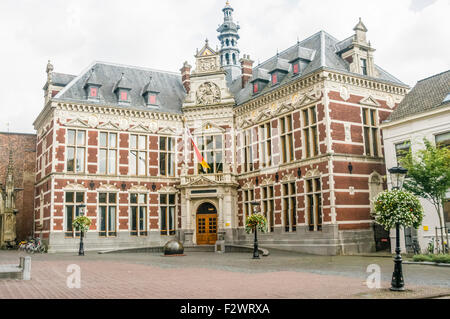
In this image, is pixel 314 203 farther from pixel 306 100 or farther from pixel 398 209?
pixel 398 209

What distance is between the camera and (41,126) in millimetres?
36625

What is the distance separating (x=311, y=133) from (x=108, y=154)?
15161 millimetres

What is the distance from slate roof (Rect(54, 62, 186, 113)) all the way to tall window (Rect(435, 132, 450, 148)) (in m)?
19.7

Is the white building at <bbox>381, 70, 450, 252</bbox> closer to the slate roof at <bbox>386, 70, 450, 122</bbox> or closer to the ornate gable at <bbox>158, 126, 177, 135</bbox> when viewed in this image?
the slate roof at <bbox>386, 70, 450, 122</bbox>

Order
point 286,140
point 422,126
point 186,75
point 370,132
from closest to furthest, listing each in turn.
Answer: point 422,126 → point 370,132 → point 286,140 → point 186,75

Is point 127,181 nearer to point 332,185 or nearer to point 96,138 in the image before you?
point 96,138

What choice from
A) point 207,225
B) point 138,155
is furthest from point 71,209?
point 207,225

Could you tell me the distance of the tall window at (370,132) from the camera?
2803 cm

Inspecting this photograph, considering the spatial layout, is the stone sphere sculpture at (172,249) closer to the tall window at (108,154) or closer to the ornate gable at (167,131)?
the tall window at (108,154)

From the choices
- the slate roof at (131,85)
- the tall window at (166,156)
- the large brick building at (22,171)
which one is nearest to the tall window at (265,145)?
the tall window at (166,156)

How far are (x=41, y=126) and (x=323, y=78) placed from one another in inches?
917

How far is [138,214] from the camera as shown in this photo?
110ft

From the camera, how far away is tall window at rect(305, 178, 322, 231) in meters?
26.7

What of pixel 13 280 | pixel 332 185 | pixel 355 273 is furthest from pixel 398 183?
pixel 332 185
